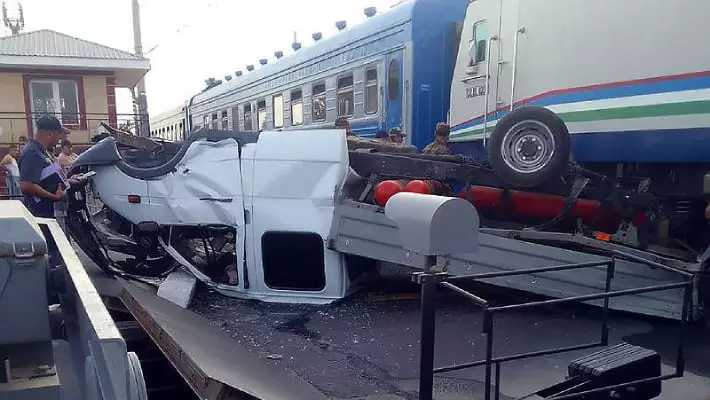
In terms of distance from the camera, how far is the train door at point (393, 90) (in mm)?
7973

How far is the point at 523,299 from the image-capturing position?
5234 millimetres

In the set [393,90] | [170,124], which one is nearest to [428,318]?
[393,90]

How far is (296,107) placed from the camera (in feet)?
36.6

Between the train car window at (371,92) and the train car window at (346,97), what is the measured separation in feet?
1.31

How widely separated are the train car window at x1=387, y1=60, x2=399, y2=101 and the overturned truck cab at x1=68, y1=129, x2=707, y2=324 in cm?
266

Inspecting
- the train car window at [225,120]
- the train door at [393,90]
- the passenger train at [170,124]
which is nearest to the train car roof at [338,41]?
the train door at [393,90]

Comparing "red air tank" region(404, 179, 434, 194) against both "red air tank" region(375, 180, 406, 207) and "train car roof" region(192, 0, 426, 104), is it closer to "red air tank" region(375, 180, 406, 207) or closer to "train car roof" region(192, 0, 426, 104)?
"red air tank" region(375, 180, 406, 207)

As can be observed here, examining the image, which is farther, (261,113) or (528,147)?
(261,113)

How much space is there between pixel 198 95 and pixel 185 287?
1462cm

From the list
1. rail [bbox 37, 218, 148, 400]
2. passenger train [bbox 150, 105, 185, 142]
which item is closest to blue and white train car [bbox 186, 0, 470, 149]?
rail [bbox 37, 218, 148, 400]

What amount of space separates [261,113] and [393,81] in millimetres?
5391

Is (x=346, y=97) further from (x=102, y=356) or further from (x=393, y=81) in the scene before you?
(x=102, y=356)

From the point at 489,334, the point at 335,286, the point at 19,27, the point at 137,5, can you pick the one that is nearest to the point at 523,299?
the point at 335,286

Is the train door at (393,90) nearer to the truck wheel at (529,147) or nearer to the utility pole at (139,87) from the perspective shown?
the truck wheel at (529,147)
